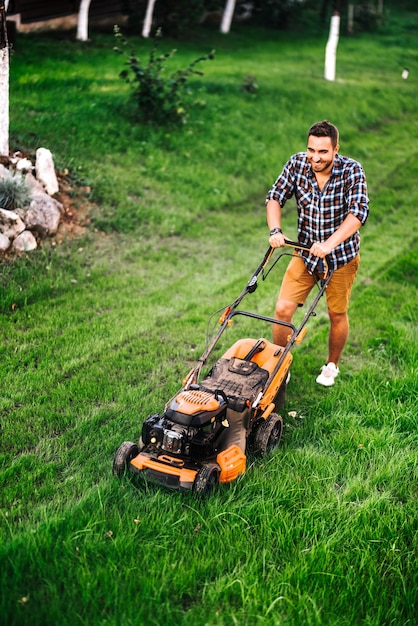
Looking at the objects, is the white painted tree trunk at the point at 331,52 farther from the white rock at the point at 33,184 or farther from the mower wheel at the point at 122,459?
the mower wheel at the point at 122,459

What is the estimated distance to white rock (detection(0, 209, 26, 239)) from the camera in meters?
6.65

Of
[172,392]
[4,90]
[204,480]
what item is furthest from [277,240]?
[4,90]

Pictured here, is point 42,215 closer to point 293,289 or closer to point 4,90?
point 4,90

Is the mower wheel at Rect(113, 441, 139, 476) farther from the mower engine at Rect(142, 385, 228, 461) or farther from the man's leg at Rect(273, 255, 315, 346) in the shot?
the man's leg at Rect(273, 255, 315, 346)

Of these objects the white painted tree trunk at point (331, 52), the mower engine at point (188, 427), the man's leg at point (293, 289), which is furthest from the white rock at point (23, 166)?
the white painted tree trunk at point (331, 52)

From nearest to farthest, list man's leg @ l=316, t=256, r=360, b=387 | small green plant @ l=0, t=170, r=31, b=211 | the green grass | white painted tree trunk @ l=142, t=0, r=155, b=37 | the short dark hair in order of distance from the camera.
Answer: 1. the green grass
2. the short dark hair
3. man's leg @ l=316, t=256, r=360, b=387
4. small green plant @ l=0, t=170, r=31, b=211
5. white painted tree trunk @ l=142, t=0, r=155, b=37

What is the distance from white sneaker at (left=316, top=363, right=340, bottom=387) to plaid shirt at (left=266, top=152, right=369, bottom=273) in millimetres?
872

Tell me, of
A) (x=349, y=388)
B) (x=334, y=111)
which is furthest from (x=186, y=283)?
(x=334, y=111)

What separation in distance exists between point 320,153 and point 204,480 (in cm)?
222

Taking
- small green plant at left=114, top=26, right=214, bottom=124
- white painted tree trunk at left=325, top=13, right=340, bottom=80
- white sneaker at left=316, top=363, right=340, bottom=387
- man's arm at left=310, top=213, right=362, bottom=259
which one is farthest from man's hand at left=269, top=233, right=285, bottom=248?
white painted tree trunk at left=325, top=13, right=340, bottom=80

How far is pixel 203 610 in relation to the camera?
9.63 ft

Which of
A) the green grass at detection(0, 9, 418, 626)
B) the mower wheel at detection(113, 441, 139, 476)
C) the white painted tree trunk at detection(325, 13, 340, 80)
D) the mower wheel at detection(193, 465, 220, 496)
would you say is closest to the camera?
the green grass at detection(0, 9, 418, 626)

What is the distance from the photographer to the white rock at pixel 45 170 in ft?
24.6

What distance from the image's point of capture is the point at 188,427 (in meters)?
3.66
